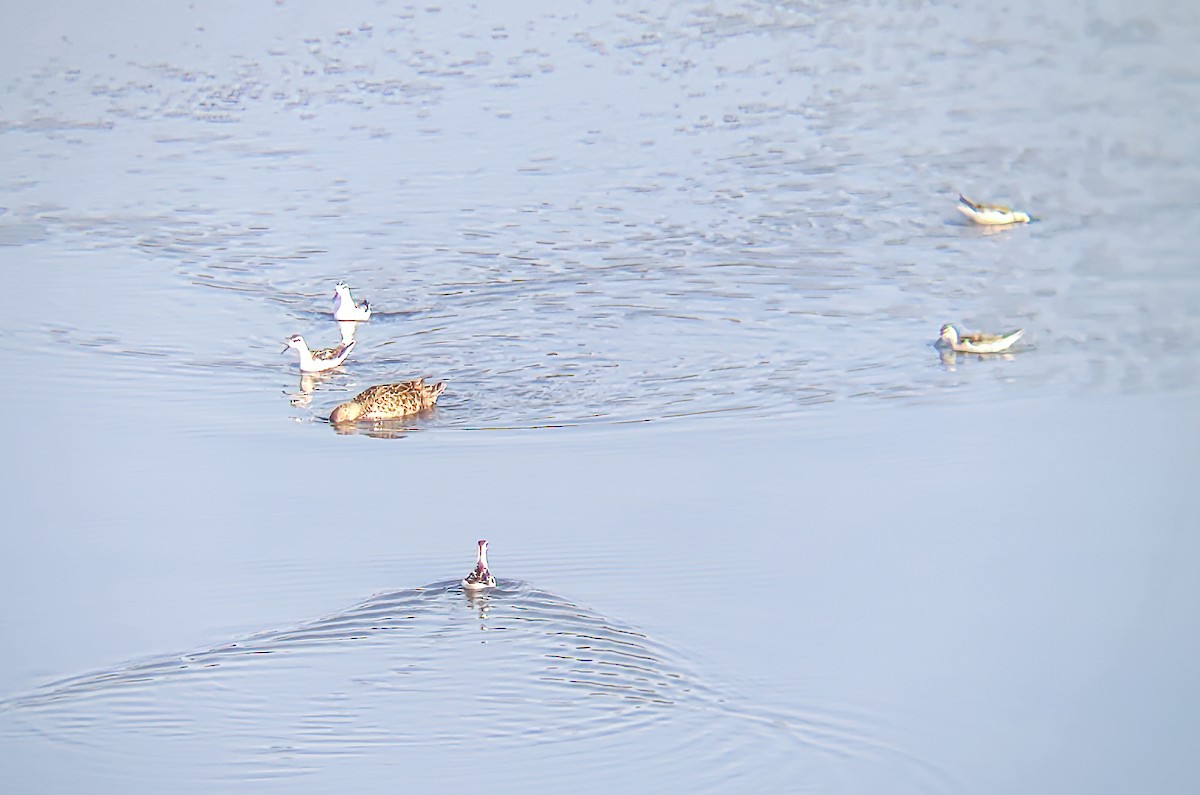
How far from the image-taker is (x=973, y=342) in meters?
12.2

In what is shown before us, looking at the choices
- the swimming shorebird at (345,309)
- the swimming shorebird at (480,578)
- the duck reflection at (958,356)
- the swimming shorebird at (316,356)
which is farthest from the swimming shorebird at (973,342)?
the swimming shorebird at (480,578)

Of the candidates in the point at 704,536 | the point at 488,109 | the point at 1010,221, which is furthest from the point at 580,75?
the point at 704,536

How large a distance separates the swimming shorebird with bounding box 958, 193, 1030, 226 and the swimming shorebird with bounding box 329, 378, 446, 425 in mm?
6105

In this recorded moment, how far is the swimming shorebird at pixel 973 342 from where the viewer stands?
12.2 m

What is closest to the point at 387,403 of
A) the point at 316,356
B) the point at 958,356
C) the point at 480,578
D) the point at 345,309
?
the point at 316,356

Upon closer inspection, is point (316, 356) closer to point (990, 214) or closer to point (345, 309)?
point (345, 309)

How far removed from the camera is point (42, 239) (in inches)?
648

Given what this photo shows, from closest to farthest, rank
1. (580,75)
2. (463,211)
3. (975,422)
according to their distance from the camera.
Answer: (975,422)
(463,211)
(580,75)

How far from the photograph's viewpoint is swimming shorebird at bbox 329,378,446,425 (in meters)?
11.7

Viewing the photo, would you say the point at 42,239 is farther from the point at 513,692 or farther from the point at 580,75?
the point at 513,692

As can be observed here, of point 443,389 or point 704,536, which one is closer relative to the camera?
point 704,536

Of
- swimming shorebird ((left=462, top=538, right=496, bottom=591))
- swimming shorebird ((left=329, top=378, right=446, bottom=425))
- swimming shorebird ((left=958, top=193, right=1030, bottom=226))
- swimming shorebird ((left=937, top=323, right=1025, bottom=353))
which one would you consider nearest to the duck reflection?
swimming shorebird ((left=937, top=323, right=1025, bottom=353))

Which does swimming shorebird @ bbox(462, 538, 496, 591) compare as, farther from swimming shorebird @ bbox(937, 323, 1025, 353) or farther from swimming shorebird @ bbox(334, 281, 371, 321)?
swimming shorebird @ bbox(334, 281, 371, 321)

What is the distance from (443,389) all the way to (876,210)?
19.2 feet
